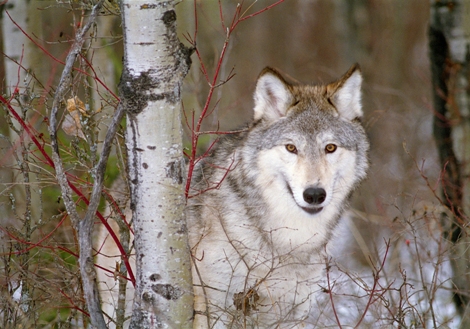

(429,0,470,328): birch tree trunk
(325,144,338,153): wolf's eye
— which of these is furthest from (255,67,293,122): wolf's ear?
(429,0,470,328): birch tree trunk

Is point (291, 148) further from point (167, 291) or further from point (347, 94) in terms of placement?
point (167, 291)

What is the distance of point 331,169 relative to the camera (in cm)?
391

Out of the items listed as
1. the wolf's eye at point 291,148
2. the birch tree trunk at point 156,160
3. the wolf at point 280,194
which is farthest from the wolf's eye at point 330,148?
the birch tree trunk at point 156,160

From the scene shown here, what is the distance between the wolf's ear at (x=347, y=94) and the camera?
4.17 m

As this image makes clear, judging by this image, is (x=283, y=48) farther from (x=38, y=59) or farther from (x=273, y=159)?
(x=273, y=159)

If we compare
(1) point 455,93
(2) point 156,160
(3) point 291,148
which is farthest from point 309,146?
(1) point 455,93

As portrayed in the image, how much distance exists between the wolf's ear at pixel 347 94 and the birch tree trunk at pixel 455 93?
1379 mm

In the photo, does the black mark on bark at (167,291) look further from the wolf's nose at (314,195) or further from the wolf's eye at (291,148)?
the wolf's eye at (291,148)

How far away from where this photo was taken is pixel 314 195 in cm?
369

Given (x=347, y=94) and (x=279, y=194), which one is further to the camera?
(x=347, y=94)

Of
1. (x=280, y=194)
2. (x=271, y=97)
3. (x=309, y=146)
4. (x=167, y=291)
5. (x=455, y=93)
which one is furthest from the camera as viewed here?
(x=455, y=93)

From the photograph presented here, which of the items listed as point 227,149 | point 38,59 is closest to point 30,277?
point 227,149

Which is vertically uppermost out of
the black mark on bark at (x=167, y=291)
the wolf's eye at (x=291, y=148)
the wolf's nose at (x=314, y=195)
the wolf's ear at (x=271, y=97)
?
the wolf's ear at (x=271, y=97)

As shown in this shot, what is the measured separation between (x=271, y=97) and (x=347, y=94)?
0.57m
